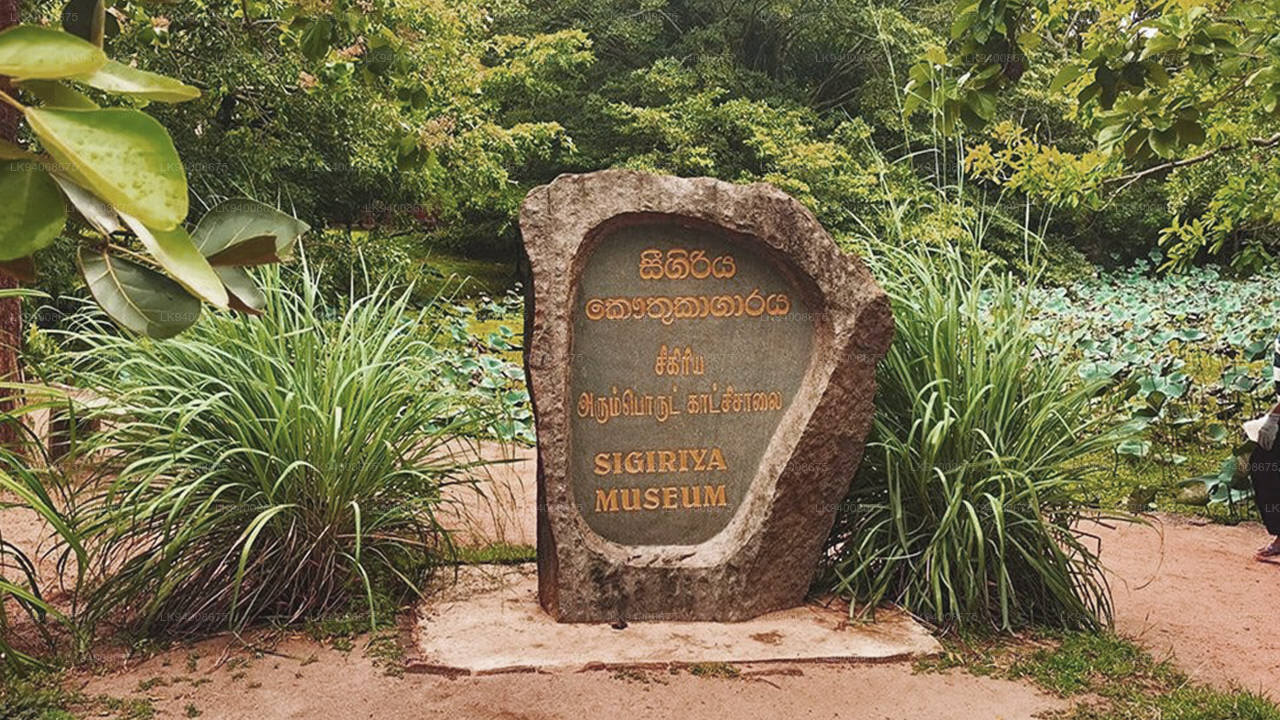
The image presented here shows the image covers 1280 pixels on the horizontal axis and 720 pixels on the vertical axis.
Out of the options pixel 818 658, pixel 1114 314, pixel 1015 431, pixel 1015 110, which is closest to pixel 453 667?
pixel 818 658

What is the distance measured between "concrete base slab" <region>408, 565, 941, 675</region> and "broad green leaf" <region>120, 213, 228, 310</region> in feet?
9.78

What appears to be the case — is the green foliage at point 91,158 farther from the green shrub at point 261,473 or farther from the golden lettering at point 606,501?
Answer: the golden lettering at point 606,501

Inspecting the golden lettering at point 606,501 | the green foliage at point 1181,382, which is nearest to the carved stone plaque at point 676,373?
the golden lettering at point 606,501

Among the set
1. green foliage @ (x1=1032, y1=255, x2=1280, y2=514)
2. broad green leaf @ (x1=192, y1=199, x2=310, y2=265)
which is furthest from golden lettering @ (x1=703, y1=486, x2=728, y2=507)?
broad green leaf @ (x1=192, y1=199, x2=310, y2=265)

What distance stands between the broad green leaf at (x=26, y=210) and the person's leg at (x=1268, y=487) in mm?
5541

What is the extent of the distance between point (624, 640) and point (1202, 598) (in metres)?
2.54

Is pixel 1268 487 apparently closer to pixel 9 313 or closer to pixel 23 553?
pixel 23 553

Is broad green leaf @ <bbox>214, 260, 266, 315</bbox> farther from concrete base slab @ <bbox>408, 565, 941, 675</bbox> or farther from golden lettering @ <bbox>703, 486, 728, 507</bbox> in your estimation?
golden lettering @ <bbox>703, 486, 728, 507</bbox>

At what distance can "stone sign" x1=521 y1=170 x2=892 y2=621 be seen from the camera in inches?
154

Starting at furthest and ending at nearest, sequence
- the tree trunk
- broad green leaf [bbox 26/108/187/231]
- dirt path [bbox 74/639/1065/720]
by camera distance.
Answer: the tree trunk < dirt path [bbox 74/639/1065/720] < broad green leaf [bbox 26/108/187/231]

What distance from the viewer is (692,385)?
13.4 feet

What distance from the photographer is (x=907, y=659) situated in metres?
3.59

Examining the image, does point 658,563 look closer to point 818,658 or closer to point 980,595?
point 818,658

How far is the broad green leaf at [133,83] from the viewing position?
21.6 inches
